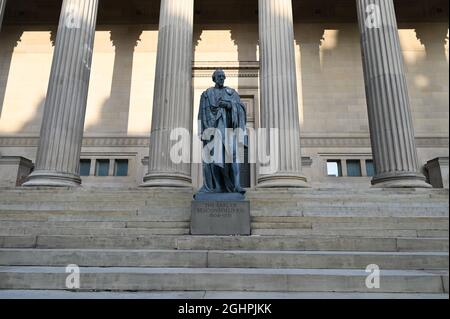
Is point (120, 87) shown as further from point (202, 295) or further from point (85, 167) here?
point (202, 295)

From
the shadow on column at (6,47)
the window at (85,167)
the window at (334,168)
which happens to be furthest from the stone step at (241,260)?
the shadow on column at (6,47)

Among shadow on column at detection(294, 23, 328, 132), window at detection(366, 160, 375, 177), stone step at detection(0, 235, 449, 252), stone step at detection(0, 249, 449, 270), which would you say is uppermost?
shadow on column at detection(294, 23, 328, 132)

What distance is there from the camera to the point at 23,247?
6.98 meters

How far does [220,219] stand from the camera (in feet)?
25.2

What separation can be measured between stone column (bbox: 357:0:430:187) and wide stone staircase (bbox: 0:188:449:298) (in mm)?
1260

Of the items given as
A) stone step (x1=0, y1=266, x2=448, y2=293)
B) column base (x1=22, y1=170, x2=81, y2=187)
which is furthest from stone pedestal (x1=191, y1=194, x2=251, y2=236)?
column base (x1=22, y1=170, x2=81, y2=187)

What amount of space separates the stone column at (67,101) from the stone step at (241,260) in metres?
6.27

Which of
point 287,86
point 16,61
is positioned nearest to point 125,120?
point 16,61

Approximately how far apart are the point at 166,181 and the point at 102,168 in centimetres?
904

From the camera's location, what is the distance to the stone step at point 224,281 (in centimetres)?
474

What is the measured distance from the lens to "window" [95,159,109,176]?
1897 centimetres

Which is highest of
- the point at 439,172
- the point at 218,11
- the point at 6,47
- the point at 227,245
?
the point at 218,11

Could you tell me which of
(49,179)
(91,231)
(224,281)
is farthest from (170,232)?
(49,179)

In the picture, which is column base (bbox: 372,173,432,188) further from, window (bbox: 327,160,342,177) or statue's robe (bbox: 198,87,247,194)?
window (bbox: 327,160,342,177)
